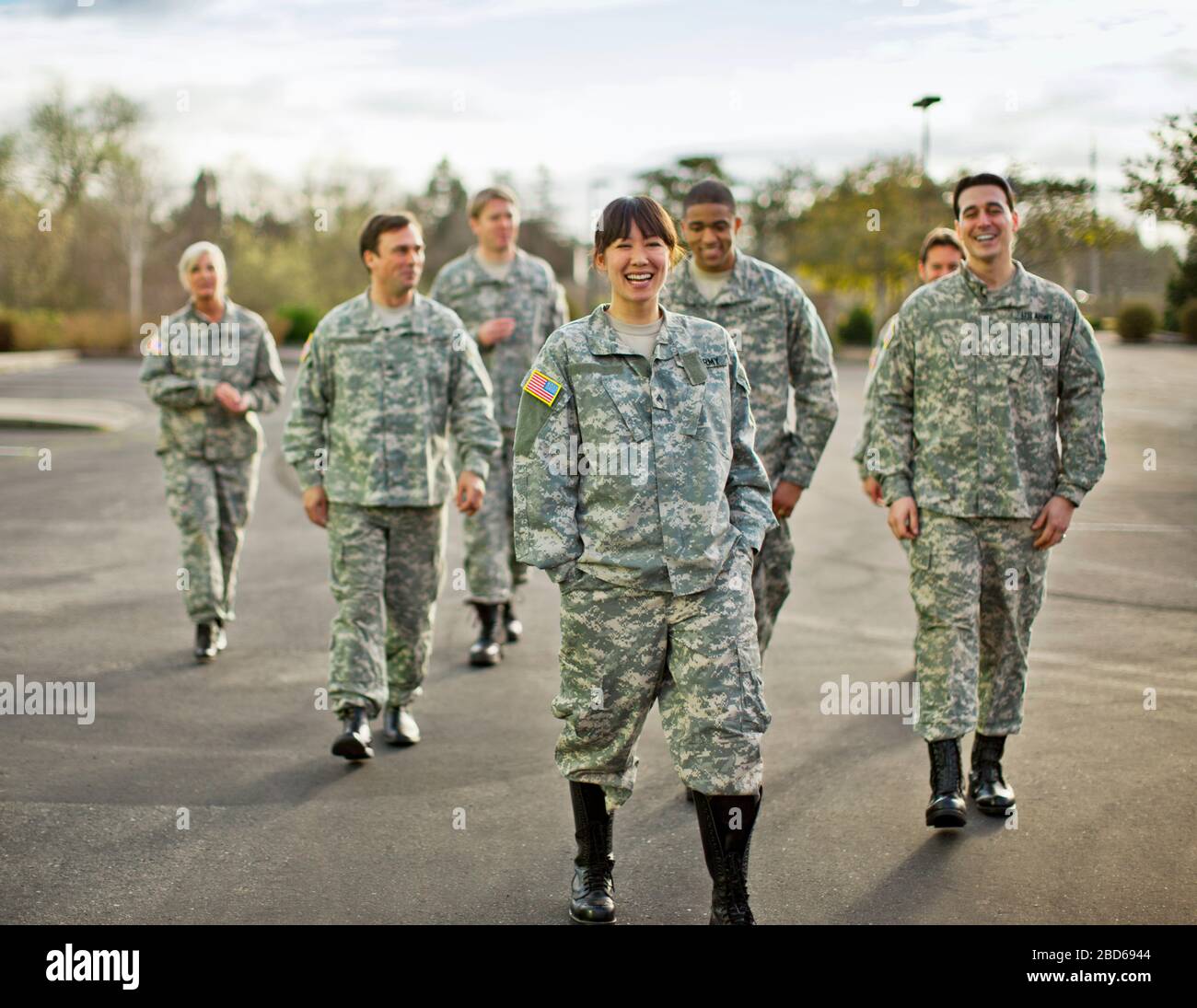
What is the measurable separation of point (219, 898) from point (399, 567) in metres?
2.02

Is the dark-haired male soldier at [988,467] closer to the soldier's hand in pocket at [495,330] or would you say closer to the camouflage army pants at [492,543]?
the camouflage army pants at [492,543]

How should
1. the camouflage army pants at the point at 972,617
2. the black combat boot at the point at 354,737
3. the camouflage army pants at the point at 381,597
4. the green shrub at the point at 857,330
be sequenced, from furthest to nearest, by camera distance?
1. the green shrub at the point at 857,330
2. the camouflage army pants at the point at 381,597
3. the black combat boot at the point at 354,737
4. the camouflage army pants at the point at 972,617

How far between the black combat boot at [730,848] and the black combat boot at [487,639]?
372cm

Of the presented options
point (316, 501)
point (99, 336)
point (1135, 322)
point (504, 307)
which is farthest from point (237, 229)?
point (316, 501)

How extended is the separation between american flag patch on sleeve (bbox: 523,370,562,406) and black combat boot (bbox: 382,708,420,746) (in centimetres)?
255

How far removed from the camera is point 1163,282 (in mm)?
10891

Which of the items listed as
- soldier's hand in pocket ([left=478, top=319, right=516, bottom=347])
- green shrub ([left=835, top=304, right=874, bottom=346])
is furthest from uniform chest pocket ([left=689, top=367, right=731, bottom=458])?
green shrub ([left=835, top=304, right=874, bottom=346])

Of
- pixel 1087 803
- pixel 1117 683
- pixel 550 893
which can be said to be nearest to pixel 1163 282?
pixel 1117 683

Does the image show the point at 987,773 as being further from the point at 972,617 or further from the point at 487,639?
the point at 487,639

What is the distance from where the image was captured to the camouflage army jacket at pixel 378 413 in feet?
19.6

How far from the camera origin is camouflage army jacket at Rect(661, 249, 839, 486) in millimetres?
5613

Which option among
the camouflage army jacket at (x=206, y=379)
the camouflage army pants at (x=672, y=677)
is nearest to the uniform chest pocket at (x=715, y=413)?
the camouflage army pants at (x=672, y=677)

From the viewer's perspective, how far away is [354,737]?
5773 mm
